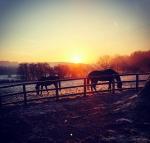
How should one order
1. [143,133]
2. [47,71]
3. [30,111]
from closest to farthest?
[143,133] < [30,111] < [47,71]

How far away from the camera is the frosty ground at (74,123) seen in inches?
364

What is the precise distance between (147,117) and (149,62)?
56.8m

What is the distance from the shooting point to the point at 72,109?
44.9 ft

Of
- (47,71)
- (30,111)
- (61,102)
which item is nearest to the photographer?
(30,111)

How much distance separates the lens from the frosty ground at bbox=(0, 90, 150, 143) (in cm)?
926

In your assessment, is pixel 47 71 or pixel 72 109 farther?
pixel 47 71

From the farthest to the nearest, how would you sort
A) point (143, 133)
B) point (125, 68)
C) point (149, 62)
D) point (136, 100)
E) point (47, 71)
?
Result: point (125, 68) → point (149, 62) → point (47, 71) → point (136, 100) → point (143, 133)

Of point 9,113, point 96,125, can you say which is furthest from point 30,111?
point 96,125

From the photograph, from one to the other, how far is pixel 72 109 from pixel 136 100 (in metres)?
3.24

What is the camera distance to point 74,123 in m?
11.1

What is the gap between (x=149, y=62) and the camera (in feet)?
216

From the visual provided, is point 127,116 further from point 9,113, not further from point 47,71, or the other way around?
point 47,71

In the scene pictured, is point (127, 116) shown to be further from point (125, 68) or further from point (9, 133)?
point (125, 68)

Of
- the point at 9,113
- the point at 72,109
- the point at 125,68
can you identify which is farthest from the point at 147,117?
the point at 125,68
